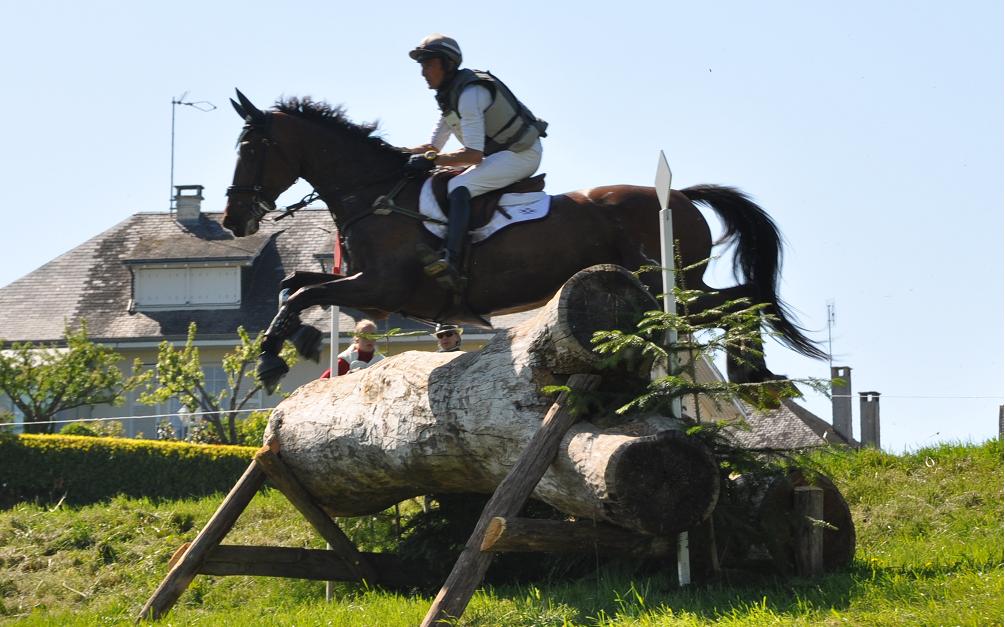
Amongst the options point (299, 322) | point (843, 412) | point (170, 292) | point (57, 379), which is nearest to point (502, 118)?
point (299, 322)

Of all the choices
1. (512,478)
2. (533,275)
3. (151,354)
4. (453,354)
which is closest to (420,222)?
(533,275)

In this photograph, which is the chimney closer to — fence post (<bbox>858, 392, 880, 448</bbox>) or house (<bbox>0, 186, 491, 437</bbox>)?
house (<bbox>0, 186, 491, 437</bbox>)

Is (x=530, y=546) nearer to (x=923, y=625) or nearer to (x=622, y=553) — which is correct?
(x=622, y=553)

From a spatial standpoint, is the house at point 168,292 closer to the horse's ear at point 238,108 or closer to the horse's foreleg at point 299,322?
the horse's ear at point 238,108

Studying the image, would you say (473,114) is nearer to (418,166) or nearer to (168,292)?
(418,166)

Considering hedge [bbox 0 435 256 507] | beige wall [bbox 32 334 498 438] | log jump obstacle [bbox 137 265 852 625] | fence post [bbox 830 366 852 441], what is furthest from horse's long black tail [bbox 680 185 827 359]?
beige wall [bbox 32 334 498 438]

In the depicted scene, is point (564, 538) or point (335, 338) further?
point (335, 338)

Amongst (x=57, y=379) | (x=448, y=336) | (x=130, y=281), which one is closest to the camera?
(x=448, y=336)

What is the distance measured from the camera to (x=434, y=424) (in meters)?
7.04

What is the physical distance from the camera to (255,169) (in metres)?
8.96

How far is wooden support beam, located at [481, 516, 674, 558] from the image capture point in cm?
599

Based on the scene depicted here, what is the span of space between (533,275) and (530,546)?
2703mm

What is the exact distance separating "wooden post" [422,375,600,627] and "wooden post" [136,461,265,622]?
2.68m

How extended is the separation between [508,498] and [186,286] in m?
23.5
